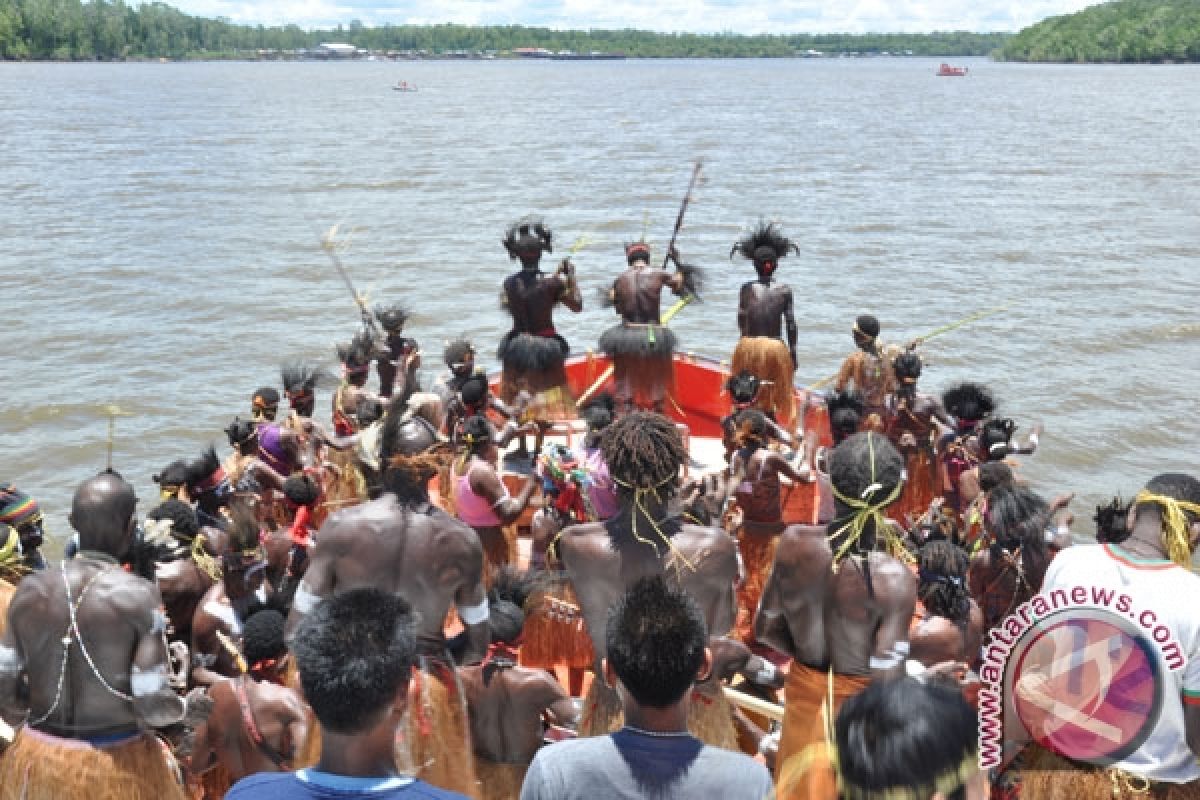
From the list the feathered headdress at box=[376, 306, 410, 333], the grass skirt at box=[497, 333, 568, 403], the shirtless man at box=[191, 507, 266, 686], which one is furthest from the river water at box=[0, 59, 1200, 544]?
the shirtless man at box=[191, 507, 266, 686]

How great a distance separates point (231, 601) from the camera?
508 cm

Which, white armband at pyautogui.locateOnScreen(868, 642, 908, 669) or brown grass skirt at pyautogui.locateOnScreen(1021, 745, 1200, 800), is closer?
brown grass skirt at pyautogui.locateOnScreen(1021, 745, 1200, 800)

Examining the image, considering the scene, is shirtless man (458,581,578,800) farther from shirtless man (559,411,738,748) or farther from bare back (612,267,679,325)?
bare back (612,267,679,325)

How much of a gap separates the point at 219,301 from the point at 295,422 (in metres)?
13.3

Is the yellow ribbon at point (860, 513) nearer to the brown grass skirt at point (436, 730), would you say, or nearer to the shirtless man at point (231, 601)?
the brown grass skirt at point (436, 730)

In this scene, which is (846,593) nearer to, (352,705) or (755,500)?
(352,705)

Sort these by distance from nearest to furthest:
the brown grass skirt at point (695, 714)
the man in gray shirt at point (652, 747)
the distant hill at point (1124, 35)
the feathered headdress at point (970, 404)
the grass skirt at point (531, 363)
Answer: the man in gray shirt at point (652, 747) → the brown grass skirt at point (695, 714) → the feathered headdress at point (970, 404) → the grass skirt at point (531, 363) → the distant hill at point (1124, 35)

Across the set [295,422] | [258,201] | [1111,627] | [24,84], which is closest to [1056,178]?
[258,201]

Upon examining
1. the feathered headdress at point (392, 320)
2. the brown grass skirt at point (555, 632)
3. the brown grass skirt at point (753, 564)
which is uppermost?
the feathered headdress at point (392, 320)

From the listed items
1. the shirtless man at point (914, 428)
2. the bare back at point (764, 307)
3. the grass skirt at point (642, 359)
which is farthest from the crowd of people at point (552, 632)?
the bare back at point (764, 307)

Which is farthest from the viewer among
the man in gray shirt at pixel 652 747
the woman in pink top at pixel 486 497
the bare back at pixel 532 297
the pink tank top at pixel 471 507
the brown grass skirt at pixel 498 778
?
the bare back at pixel 532 297

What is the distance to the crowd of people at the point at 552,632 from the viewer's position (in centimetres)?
265

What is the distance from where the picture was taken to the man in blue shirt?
8.21ft

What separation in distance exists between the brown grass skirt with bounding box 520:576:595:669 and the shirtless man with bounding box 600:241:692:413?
9.29 ft
